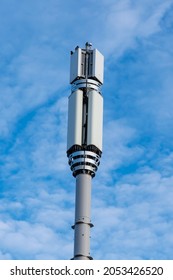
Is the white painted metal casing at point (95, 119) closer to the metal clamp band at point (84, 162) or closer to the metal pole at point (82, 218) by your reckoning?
the metal clamp band at point (84, 162)

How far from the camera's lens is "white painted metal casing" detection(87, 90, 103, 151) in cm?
10044

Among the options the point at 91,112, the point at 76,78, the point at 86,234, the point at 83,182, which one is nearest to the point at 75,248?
the point at 86,234

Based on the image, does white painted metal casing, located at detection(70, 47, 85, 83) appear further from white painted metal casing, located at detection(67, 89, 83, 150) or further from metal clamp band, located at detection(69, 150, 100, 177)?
metal clamp band, located at detection(69, 150, 100, 177)

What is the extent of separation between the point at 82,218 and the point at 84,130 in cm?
1346

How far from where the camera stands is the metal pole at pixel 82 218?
9400cm

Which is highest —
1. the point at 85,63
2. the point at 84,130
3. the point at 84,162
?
the point at 85,63

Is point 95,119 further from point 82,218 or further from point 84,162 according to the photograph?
point 82,218

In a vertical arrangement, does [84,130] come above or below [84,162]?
above

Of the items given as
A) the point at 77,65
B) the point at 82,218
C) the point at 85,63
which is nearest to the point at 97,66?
the point at 85,63

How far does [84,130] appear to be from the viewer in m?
101
